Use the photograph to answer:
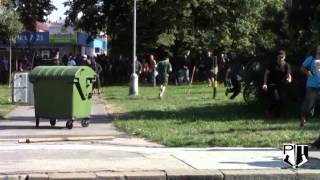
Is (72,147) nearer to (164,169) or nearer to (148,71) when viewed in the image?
(164,169)

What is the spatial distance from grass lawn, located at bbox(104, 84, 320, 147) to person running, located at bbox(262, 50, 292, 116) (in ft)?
1.32

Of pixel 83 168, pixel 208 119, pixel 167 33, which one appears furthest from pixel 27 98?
pixel 167 33

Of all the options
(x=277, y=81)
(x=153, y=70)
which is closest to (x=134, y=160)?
(x=277, y=81)

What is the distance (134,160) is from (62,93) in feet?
20.0

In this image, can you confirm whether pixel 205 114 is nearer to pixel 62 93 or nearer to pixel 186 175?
pixel 62 93

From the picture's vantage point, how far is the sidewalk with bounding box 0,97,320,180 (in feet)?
31.3

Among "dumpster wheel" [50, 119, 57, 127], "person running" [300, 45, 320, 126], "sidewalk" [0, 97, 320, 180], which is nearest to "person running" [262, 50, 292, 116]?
"person running" [300, 45, 320, 126]

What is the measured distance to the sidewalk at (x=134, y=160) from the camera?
9547mm

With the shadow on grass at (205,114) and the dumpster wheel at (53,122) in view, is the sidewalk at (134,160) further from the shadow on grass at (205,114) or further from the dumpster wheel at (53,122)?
the shadow on grass at (205,114)

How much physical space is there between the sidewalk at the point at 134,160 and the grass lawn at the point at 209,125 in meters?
0.75

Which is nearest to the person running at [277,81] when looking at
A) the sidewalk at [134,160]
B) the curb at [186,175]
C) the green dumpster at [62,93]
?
the green dumpster at [62,93]

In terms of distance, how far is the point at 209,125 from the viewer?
1600 cm

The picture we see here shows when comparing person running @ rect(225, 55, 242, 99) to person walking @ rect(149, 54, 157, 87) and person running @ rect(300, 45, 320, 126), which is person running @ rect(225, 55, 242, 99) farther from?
person walking @ rect(149, 54, 157, 87)

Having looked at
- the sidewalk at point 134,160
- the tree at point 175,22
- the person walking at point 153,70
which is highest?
the tree at point 175,22
